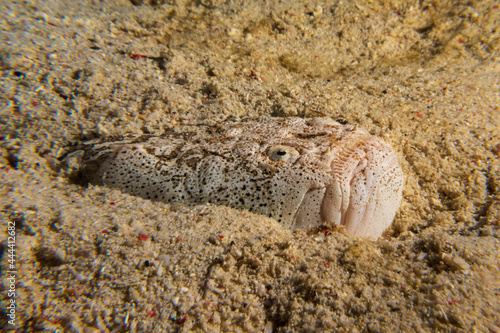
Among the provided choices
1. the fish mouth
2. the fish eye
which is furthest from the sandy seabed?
the fish eye

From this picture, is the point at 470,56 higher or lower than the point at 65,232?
higher

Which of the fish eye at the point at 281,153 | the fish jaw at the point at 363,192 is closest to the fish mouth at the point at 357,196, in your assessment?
the fish jaw at the point at 363,192

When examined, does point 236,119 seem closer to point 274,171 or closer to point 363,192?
point 274,171

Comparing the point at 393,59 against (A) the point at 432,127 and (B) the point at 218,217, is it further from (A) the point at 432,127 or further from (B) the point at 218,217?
(B) the point at 218,217

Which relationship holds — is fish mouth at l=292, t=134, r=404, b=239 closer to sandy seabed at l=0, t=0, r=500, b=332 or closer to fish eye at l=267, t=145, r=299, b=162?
sandy seabed at l=0, t=0, r=500, b=332

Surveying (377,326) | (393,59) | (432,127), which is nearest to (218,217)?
(377,326)
